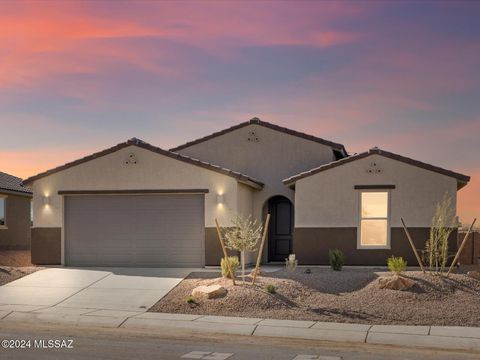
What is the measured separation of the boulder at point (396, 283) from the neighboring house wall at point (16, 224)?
2022cm

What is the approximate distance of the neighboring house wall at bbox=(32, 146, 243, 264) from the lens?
20.8 m

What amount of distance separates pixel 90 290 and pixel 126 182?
17.7ft

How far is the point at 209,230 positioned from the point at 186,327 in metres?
8.52

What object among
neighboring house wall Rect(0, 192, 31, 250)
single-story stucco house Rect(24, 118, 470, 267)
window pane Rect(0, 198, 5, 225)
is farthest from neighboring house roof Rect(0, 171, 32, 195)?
single-story stucco house Rect(24, 118, 470, 267)

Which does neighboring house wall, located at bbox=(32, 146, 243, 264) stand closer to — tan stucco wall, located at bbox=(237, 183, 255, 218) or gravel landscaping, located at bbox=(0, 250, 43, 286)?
tan stucco wall, located at bbox=(237, 183, 255, 218)

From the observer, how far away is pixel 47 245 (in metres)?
21.9

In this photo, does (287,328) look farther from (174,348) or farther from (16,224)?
(16,224)

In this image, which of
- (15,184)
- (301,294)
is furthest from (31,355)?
(15,184)

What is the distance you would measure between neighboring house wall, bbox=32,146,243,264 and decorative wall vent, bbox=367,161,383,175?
14.8ft

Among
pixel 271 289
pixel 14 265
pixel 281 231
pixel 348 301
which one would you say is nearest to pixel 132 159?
pixel 281 231

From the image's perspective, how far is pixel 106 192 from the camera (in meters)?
21.6

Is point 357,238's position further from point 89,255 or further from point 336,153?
point 89,255

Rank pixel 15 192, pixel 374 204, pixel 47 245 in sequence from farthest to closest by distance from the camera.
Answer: pixel 15 192 → pixel 47 245 → pixel 374 204

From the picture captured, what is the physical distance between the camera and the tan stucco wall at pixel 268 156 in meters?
23.9
